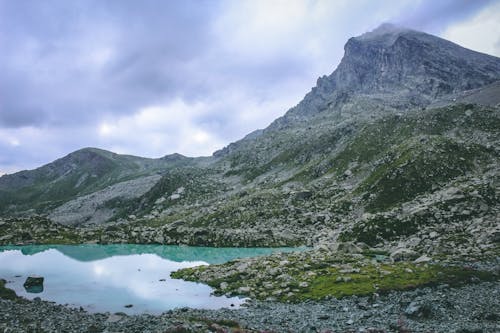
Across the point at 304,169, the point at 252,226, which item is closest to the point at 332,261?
the point at 252,226

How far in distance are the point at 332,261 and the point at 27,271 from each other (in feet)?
179

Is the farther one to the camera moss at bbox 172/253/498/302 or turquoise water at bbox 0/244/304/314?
turquoise water at bbox 0/244/304/314

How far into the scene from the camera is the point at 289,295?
44.4 m

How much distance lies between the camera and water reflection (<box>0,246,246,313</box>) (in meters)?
45.1

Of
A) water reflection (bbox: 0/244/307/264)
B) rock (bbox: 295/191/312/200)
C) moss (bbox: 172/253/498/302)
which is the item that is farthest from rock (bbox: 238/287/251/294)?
rock (bbox: 295/191/312/200)

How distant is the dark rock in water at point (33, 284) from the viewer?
172 ft

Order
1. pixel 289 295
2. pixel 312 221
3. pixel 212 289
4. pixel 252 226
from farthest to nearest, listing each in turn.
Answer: pixel 252 226
pixel 312 221
pixel 212 289
pixel 289 295

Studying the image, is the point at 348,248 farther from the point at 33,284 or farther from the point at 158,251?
the point at 158,251

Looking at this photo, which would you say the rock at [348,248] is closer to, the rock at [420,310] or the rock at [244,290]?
the rock at [244,290]

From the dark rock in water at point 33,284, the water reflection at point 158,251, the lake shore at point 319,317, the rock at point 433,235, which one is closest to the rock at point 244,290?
the lake shore at point 319,317

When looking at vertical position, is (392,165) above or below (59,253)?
above

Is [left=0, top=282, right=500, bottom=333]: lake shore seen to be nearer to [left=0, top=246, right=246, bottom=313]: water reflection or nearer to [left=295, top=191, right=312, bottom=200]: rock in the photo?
[left=0, top=246, right=246, bottom=313]: water reflection

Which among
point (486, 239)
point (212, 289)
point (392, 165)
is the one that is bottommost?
point (212, 289)

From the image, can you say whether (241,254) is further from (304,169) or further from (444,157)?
(304,169)
